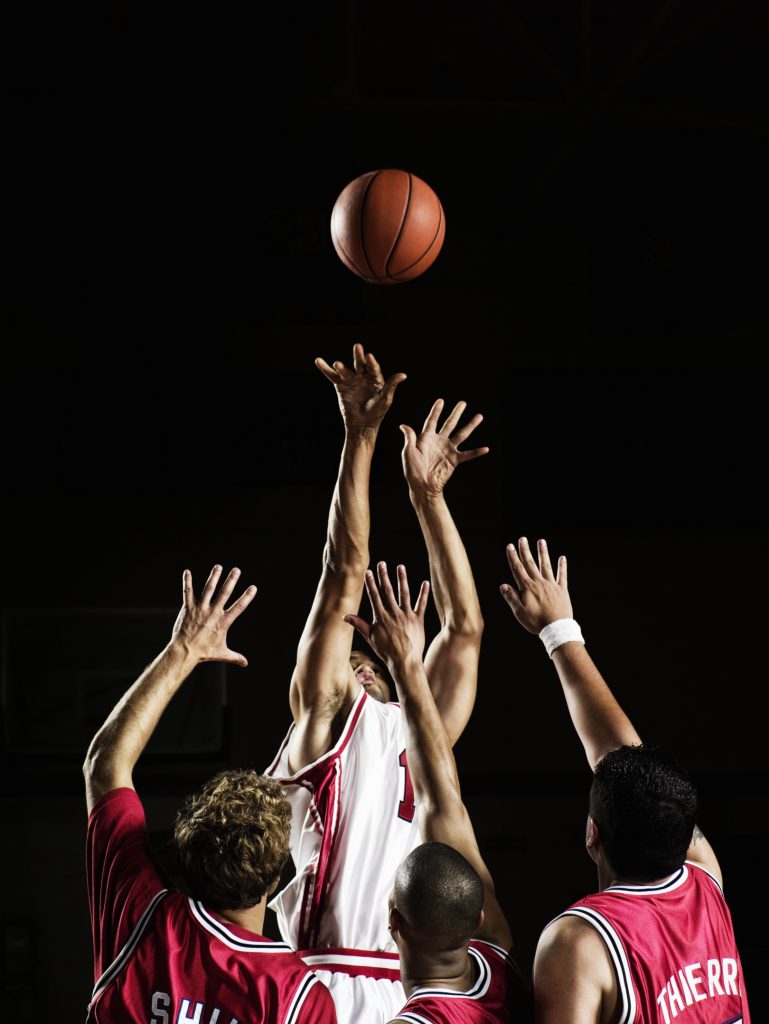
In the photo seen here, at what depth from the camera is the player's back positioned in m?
1.88

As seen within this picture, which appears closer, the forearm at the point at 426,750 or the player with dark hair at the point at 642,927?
the player with dark hair at the point at 642,927

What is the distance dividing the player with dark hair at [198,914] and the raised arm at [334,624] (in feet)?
2.82

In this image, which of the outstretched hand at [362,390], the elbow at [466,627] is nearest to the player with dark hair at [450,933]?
the elbow at [466,627]

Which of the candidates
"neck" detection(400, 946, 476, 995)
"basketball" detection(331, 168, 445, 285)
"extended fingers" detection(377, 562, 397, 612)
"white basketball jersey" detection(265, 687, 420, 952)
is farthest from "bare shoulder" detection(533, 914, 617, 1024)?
"basketball" detection(331, 168, 445, 285)

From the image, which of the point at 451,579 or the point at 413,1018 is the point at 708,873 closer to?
the point at 413,1018

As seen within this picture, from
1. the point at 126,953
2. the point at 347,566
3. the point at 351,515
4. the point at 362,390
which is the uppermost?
the point at 362,390

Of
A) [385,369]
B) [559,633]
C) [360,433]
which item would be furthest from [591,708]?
[385,369]

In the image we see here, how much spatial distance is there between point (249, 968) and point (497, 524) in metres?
7.19

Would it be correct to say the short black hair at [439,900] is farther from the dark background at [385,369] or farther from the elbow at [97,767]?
A: the dark background at [385,369]

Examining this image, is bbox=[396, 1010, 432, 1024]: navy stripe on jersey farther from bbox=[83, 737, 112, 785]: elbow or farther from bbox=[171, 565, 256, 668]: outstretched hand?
bbox=[171, 565, 256, 668]: outstretched hand

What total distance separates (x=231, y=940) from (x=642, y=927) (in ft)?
2.51

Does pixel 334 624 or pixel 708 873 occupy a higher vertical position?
pixel 334 624

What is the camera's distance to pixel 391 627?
8.20 feet

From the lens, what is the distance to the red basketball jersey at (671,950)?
6.09ft
